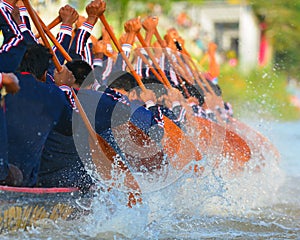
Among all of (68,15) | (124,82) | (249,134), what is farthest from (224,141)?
(68,15)

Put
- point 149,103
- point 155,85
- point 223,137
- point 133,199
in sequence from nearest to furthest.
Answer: point 133,199
point 149,103
point 155,85
point 223,137

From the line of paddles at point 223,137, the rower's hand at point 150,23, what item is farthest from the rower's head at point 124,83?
the rower's hand at point 150,23

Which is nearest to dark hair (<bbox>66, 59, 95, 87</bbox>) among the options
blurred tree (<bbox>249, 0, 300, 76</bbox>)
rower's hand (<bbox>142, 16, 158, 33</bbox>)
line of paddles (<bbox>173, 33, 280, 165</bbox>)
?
rower's hand (<bbox>142, 16, 158, 33</bbox>)

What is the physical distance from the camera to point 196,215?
494 centimetres

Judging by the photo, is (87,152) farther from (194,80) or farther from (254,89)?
(254,89)

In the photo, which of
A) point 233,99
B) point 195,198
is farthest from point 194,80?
point 233,99

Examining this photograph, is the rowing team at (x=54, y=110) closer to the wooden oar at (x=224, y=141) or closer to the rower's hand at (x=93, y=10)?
the rower's hand at (x=93, y=10)

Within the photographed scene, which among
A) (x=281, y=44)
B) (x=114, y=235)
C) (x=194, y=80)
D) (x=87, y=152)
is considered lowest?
(x=114, y=235)

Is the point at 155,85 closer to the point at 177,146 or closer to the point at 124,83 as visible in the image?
the point at 124,83

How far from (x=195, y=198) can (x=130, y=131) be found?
0.83 metres

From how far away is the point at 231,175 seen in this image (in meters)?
6.16

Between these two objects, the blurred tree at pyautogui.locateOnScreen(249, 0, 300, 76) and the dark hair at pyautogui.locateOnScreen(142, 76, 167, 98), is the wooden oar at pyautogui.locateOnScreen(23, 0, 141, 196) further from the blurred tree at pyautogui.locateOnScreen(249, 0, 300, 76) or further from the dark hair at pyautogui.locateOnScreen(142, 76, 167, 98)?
the blurred tree at pyautogui.locateOnScreen(249, 0, 300, 76)

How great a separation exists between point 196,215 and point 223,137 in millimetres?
1588

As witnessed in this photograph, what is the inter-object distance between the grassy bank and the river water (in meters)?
4.87
